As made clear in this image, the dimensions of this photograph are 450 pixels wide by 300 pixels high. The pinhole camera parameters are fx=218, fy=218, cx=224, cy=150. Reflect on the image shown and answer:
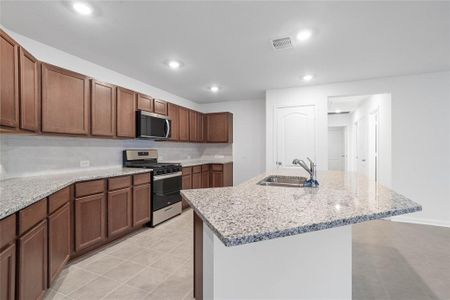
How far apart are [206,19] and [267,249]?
2.04 metres

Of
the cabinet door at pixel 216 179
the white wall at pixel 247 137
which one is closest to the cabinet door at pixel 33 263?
the cabinet door at pixel 216 179

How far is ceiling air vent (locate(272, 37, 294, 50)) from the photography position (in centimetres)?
244

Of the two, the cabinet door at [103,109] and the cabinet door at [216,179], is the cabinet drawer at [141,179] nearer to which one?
the cabinet door at [103,109]

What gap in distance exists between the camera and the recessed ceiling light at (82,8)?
184cm

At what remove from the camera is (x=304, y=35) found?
2326mm

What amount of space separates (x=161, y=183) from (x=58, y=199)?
1.61m

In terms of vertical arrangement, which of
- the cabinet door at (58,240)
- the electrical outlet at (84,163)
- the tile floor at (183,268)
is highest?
the electrical outlet at (84,163)

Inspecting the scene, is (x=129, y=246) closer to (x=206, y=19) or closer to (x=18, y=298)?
(x=18, y=298)

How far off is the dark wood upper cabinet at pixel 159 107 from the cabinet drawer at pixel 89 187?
→ 1.72 meters

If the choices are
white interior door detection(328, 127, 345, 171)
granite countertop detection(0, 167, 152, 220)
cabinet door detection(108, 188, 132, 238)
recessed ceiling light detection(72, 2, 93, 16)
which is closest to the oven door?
cabinet door detection(108, 188, 132, 238)

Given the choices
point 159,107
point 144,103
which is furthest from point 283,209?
point 159,107

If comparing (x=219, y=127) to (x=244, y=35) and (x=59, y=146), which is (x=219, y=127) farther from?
(x=59, y=146)

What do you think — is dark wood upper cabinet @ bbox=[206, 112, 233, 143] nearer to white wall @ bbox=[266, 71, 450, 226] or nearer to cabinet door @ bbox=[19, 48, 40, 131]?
white wall @ bbox=[266, 71, 450, 226]

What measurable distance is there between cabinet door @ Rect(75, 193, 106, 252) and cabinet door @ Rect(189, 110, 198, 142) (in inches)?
104
